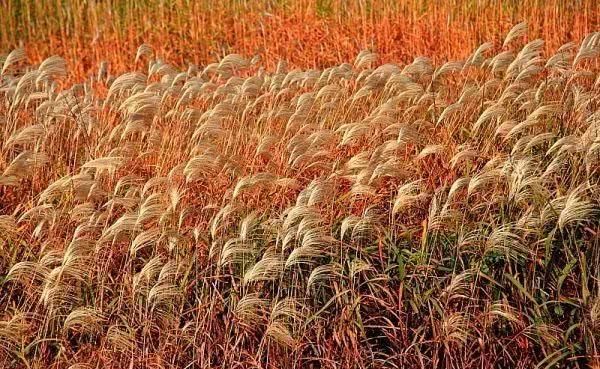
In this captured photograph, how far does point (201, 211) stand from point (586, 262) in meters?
1.31

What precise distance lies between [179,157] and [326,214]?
994mm

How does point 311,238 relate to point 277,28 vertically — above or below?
above

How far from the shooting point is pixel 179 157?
4.30m

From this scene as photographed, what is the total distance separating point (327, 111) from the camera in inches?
189

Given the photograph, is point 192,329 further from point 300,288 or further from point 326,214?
point 326,214

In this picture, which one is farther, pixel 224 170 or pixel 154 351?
pixel 224 170

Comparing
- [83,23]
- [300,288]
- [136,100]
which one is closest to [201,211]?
[300,288]

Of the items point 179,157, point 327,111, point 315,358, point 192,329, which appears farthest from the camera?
point 327,111

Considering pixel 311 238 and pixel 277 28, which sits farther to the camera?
pixel 277 28

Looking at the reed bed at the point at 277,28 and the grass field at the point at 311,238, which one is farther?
the reed bed at the point at 277,28

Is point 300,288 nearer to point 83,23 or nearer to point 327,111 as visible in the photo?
point 327,111

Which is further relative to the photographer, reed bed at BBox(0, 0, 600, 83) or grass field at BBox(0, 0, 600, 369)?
reed bed at BBox(0, 0, 600, 83)

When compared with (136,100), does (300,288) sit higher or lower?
lower

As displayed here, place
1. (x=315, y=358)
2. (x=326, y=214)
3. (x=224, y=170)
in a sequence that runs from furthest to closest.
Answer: (x=224, y=170) → (x=326, y=214) → (x=315, y=358)
